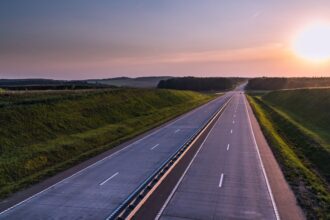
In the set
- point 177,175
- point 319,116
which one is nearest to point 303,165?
point 177,175

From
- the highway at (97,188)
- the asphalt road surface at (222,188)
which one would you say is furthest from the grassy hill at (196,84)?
the asphalt road surface at (222,188)

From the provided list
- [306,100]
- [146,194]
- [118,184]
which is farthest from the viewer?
[306,100]

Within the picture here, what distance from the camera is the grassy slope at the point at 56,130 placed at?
20.5 meters

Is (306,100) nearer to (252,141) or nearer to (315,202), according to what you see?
(252,141)

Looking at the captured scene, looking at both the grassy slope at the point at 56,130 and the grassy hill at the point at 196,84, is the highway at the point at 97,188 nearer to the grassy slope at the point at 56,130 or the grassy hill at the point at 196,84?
the grassy slope at the point at 56,130

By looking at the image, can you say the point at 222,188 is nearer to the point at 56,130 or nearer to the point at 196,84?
the point at 56,130

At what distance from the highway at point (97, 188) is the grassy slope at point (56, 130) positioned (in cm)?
211

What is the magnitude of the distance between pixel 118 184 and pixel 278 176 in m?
8.50

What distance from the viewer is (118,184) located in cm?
1692

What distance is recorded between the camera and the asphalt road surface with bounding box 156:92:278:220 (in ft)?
43.5

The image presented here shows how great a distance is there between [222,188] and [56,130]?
18.6 m

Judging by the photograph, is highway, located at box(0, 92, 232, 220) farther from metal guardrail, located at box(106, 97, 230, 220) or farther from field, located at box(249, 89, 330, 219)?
field, located at box(249, 89, 330, 219)

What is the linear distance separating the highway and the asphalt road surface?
3.78 ft

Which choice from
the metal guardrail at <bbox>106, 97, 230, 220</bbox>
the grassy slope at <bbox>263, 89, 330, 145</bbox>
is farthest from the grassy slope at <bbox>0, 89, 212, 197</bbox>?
the grassy slope at <bbox>263, 89, 330, 145</bbox>
